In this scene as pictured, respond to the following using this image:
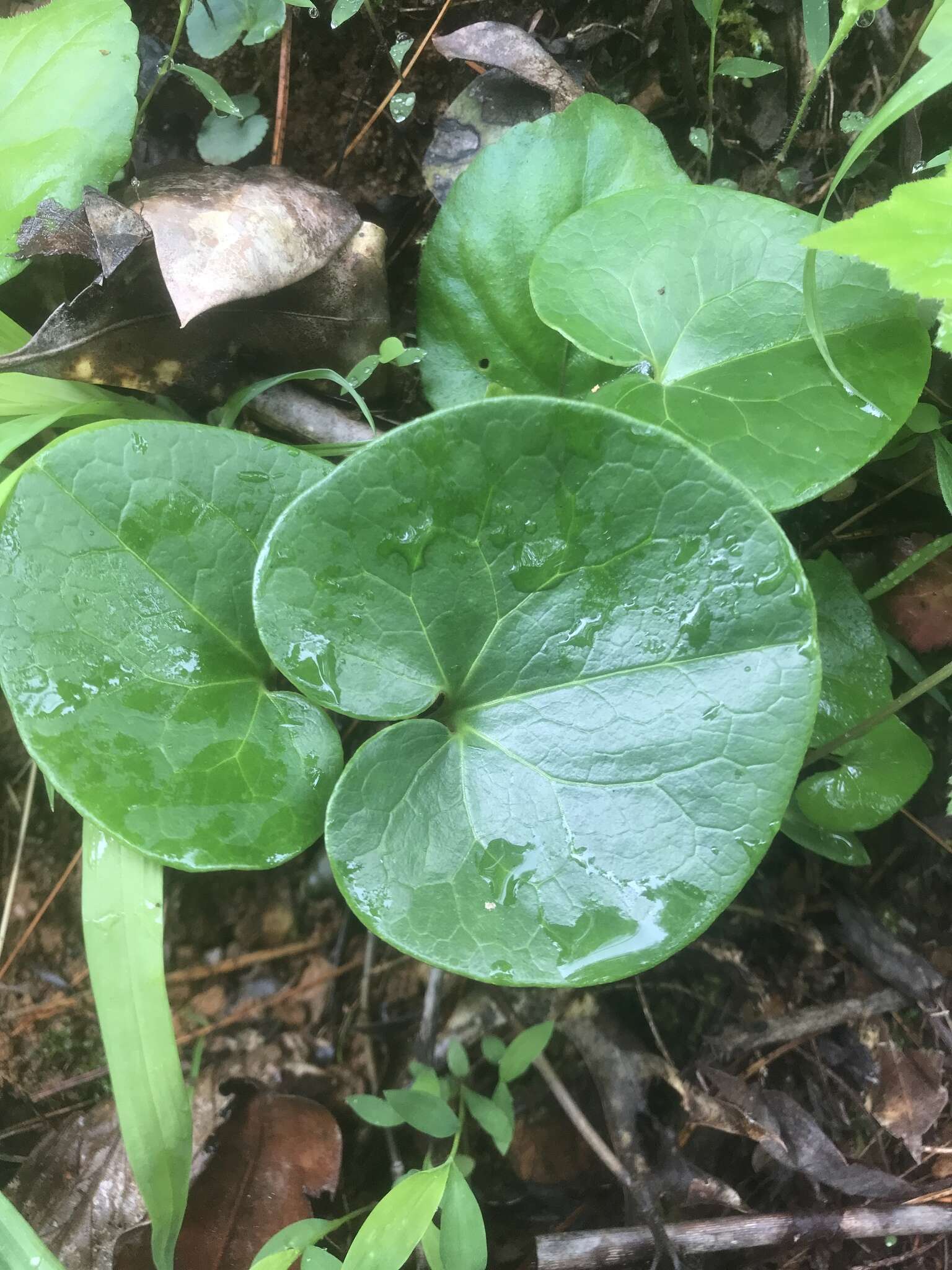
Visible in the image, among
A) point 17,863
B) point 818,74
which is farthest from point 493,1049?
point 818,74

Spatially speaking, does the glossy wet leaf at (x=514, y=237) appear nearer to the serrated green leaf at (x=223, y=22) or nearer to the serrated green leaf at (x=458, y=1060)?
the serrated green leaf at (x=223, y=22)

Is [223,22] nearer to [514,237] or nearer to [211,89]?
[211,89]

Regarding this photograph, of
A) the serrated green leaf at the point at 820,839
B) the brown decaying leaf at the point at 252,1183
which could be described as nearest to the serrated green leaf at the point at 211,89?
the serrated green leaf at the point at 820,839

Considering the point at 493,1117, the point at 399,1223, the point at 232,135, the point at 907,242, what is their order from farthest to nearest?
the point at 232,135 → the point at 493,1117 → the point at 399,1223 → the point at 907,242

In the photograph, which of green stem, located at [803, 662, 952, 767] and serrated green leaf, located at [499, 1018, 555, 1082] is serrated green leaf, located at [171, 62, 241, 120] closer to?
green stem, located at [803, 662, 952, 767]

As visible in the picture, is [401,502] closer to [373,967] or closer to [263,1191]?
[373,967]

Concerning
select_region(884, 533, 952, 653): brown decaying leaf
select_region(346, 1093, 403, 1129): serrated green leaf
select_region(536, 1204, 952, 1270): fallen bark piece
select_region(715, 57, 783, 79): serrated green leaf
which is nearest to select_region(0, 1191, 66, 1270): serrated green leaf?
select_region(346, 1093, 403, 1129): serrated green leaf
